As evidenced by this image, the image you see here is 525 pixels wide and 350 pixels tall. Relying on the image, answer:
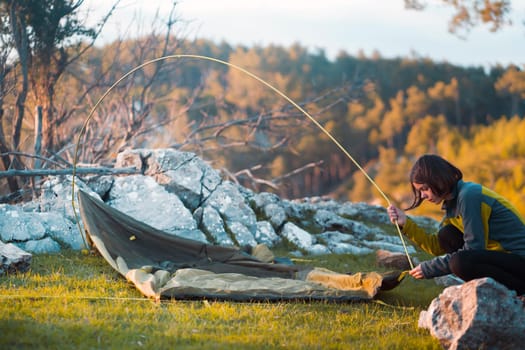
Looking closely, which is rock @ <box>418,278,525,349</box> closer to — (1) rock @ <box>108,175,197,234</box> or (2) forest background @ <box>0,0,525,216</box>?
(1) rock @ <box>108,175,197,234</box>

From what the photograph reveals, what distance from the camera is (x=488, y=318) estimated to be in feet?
7.77

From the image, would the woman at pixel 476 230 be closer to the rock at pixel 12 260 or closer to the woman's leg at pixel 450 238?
the woman's leg at pixel 450 238

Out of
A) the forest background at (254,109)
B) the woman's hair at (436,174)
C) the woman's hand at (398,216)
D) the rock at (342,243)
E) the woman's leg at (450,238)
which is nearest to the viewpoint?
the woman's hair at (436,174)

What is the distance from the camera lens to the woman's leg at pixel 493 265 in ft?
8.48

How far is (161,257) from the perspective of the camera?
14.3 feet

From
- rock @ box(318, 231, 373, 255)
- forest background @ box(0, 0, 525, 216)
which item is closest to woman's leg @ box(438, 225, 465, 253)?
rock @ box(318, 231, 373, 255)

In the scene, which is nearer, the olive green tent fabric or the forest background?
the olive green tent fabric

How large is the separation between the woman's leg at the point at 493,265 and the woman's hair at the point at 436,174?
310mm

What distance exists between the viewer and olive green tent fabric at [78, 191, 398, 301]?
3.22 m

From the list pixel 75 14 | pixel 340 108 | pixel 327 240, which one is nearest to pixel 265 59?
pixel 340 108

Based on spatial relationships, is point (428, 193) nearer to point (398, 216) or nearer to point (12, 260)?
point (398, 216)

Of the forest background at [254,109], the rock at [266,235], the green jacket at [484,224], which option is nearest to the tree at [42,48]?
the forest background at [254,109]

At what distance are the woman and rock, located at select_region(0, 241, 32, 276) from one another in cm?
249

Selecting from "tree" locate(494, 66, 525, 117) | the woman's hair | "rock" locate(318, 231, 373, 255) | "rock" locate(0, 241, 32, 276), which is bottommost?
"rock" locate(318, 231, 373, 255)
